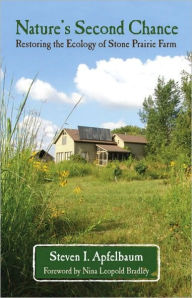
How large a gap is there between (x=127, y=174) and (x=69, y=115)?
39.7ft

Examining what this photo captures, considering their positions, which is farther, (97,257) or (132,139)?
(132,139)

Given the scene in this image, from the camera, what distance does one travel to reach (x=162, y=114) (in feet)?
103

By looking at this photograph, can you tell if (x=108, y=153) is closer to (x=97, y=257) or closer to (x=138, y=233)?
(x=138, y=233)

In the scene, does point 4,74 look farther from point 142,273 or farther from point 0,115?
point 142,273

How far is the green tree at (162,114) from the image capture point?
101 ft

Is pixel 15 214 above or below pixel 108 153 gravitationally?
below

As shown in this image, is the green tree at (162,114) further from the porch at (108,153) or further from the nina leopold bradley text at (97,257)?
the nina leopold bradley text at (97,257)

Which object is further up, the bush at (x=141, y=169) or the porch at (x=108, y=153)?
the porch at (x=108, y=153)

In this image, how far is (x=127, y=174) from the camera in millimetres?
14477

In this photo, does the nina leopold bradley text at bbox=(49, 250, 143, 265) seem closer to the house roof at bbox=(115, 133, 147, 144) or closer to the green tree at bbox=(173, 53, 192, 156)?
the green tree at bbox=(173, 53, 192, 156)

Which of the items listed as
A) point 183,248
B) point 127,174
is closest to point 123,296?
point 183,248

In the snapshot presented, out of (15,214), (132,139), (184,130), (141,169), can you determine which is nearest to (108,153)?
(132,139)

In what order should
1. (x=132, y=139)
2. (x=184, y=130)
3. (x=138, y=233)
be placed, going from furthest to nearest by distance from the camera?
1. (x=132, y=139)
2. (x=184, y=130)
3. (x=138, y=233)

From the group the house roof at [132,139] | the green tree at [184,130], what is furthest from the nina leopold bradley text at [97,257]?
the house roof at [132,139]
